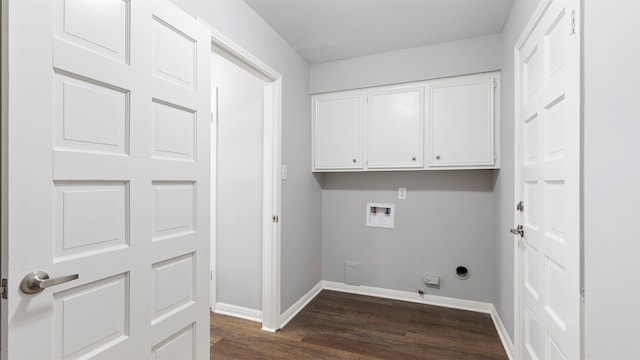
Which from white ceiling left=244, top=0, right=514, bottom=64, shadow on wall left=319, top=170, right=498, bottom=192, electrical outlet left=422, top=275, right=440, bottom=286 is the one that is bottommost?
electrical outlet left=422, top=275, right=440, bottom=286

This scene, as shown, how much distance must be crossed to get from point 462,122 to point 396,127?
0.57 m

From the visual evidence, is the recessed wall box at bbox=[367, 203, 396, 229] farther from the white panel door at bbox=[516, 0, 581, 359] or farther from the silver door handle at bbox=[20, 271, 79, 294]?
the silver door handle at bbox=[20, 271, 79, 294]

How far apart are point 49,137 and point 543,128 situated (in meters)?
2.05

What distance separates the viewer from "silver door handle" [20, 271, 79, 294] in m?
0.80

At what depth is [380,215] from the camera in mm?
3027

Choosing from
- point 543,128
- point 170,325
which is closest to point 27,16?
point 170,325

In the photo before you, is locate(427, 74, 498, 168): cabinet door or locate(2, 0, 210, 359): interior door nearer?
locate(2, 0, 210, 359): interior door

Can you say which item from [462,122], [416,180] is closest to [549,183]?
[462,122]

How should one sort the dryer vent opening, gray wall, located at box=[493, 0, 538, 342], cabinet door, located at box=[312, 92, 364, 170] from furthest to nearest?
cabinet door, located at box=[312, 92, 364, 170] → the dryer vent opening → gray wall, located at box=[493, 0, 538, 342]

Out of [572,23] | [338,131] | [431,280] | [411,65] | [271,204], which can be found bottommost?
[431,280]

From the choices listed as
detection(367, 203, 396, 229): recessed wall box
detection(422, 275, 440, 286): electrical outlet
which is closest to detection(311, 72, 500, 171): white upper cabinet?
detection(367, 203, 396, 229): recessed wall box

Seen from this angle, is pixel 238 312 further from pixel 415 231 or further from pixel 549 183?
pixel 549 183

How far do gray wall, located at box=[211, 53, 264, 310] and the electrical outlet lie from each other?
162 cm

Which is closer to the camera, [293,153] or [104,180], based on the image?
[104,180]
